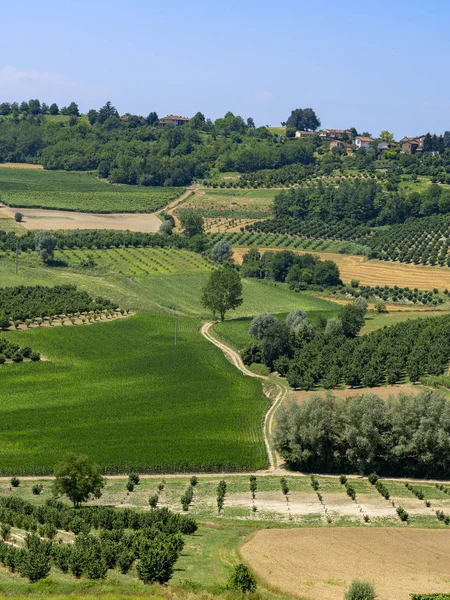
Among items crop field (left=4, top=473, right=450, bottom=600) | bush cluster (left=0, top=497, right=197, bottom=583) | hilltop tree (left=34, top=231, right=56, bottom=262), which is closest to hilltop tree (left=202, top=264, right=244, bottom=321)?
hilltop tree (left=34, top=231, right=56, bottom=262)

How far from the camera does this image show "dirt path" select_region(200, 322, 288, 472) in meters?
84.8

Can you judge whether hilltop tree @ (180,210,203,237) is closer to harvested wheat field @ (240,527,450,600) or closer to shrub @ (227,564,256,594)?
harvested wheat field @ (240,527,450,600)

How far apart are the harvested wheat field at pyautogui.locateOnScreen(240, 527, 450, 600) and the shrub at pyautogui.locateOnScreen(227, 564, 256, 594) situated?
5.01 ft

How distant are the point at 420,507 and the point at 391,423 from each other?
12.9m

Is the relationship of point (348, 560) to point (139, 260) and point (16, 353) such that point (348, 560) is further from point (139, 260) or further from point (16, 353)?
point (139, 260)

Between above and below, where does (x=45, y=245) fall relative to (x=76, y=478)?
above

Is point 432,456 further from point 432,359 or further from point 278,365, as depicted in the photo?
point 278,365

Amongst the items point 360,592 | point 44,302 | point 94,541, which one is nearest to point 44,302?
point 44,302

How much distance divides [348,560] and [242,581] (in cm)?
737

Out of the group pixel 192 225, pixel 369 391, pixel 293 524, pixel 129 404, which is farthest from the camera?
pixel 192 225

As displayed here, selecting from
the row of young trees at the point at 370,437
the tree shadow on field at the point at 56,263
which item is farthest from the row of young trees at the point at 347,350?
the tree shadow on field at the point at 56,263

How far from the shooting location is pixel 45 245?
170 metres

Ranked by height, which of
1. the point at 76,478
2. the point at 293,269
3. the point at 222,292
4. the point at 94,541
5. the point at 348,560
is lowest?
the point at 76,478

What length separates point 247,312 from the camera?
144625 mm
